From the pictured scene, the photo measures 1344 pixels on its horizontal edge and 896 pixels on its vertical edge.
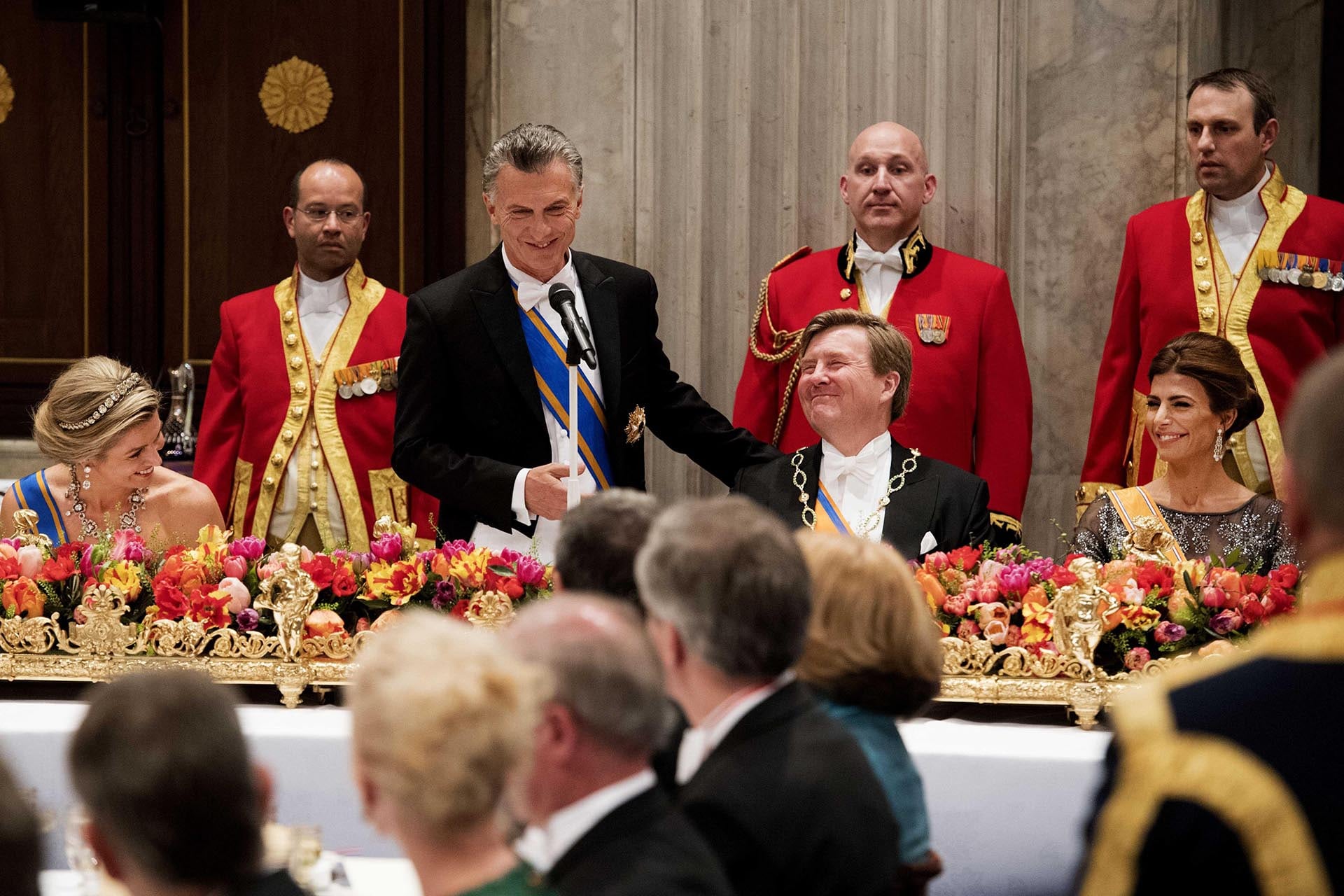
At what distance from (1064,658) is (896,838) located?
1192 millimetres

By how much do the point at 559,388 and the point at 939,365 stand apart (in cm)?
112

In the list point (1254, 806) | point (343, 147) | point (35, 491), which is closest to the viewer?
point (1254, 806)

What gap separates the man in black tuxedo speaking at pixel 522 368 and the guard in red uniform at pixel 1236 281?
108 cm

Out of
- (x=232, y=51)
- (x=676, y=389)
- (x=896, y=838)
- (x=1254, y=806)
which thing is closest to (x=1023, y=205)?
(x=676, y=389)

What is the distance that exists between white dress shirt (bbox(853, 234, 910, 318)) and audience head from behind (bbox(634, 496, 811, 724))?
2608 millimetres

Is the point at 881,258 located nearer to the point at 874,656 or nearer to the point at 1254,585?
the point at 1254,585

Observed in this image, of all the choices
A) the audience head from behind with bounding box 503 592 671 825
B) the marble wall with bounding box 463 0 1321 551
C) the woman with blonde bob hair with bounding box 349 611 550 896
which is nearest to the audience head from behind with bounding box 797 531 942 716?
the audience head from behind with bounding box 503 592 671 825

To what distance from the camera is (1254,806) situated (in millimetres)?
1242

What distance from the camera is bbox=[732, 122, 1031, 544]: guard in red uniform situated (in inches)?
167

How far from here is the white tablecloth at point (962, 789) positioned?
2.55 m

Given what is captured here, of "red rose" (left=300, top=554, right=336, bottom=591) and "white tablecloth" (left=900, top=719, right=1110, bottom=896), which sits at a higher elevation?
"red rose" (left=300, top=554, right=336, bottom=591)

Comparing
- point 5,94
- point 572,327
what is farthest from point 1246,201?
point 5,94

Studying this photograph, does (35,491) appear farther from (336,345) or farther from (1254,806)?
(1254,806)

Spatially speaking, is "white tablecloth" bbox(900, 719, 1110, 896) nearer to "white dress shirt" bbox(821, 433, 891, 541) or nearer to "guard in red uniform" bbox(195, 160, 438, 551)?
"white dress shirt" bbox(821, 433, 891, 541)
